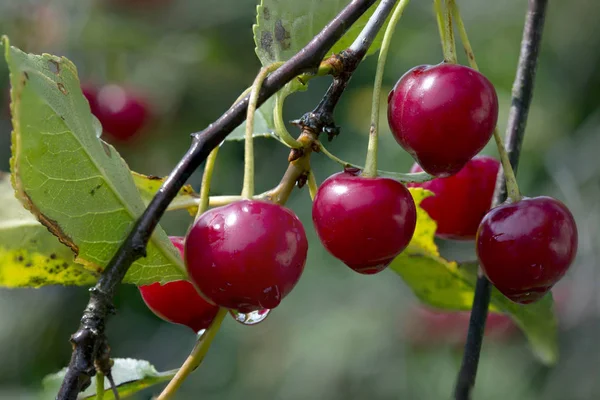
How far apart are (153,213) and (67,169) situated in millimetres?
93

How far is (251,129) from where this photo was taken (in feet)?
2.48

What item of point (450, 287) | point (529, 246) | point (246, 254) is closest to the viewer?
point (246, 254)

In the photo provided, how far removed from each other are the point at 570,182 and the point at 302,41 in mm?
1921

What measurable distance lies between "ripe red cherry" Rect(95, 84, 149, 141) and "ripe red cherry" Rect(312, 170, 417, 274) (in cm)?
248

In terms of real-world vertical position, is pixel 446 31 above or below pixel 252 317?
above

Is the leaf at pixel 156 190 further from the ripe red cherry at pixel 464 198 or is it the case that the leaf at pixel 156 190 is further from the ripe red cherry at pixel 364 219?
the ripe red cherry at pixel 464 198

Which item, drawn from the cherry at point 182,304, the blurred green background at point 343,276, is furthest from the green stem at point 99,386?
the blurred green background at point 343,276

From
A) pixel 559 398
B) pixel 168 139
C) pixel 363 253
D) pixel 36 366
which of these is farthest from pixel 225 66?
pixel 363 253

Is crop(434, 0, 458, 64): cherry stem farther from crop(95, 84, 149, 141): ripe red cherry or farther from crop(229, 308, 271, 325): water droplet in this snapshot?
crop(95, 84, 149, 141): ripe red cherry

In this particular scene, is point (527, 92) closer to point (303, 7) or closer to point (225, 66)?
point (303, 7)

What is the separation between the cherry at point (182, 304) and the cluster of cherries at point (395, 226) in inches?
5.0

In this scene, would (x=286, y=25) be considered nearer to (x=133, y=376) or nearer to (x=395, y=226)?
(x=395, y=226)

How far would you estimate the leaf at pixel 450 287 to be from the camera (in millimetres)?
1161

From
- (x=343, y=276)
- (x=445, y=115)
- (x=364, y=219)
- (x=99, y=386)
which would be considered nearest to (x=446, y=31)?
(x=445, y=115)
